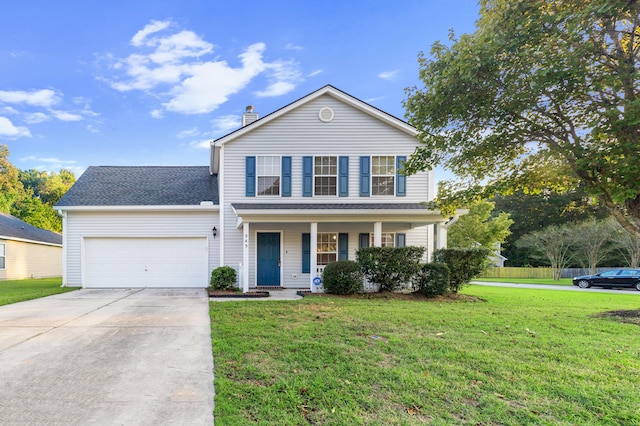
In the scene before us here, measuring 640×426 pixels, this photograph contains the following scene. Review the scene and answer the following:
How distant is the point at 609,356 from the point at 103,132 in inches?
960

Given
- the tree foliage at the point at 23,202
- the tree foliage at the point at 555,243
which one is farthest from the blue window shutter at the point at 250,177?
the tree foliage at the point at 555,243

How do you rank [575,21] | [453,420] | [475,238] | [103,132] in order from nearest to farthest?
[453,420] < [575,21] < [103,132] < [475,238]

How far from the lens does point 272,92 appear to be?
1669 centimetres

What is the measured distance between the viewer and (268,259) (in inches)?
492

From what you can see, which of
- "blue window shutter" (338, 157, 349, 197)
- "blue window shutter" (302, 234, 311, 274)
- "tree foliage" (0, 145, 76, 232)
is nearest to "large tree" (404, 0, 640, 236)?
"blue window shutter" (338, 157, 349, 197)

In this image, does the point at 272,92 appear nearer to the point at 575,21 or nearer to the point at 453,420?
the point at 575,21

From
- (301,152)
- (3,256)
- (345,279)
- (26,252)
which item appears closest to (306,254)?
(345,279)

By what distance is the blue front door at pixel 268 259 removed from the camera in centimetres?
1243

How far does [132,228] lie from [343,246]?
799cm

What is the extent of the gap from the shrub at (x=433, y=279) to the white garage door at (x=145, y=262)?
7829 mm

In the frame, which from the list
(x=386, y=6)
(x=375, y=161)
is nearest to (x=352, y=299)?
(x=375, y=161)

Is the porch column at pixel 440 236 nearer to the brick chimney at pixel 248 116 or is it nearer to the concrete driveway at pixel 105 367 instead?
the concrete driveway at pixel 105 367

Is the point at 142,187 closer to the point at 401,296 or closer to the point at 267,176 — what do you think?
the point at 267,176

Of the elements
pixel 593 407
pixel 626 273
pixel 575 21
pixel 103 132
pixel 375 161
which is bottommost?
pixel 626 273
